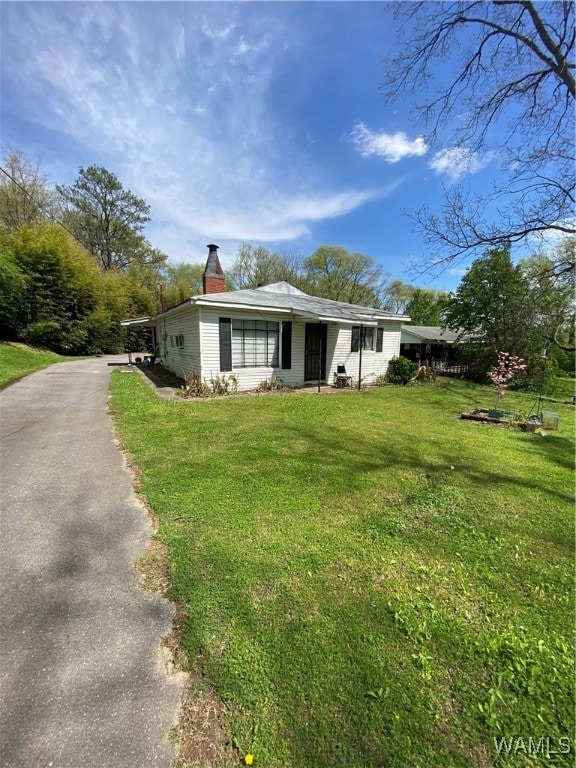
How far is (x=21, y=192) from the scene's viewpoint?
20781mm

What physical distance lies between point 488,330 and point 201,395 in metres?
17.2

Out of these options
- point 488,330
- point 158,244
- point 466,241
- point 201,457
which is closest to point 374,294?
point 488,330

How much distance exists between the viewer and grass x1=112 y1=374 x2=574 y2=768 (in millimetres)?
1412

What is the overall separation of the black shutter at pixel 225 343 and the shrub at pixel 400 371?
7179 millimetres

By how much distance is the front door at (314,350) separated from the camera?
11133mm

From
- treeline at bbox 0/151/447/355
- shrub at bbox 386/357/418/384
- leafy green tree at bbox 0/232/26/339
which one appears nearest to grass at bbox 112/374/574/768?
shrub at bbox 386/357/418/384

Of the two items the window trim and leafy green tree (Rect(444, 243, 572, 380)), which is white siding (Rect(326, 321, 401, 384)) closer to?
the window trim

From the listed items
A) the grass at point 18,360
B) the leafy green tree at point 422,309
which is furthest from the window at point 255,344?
the leafy green tree at point 422,309

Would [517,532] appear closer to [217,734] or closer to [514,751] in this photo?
[514,751]

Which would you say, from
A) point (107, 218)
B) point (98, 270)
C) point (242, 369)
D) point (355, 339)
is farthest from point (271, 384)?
point (107, 218)

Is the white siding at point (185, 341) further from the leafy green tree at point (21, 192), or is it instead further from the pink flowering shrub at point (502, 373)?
the leafy green tree at point (21, 192)

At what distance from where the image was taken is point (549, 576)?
2.44m

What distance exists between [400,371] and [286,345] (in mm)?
5411

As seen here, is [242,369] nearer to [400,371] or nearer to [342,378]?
[342,378]
